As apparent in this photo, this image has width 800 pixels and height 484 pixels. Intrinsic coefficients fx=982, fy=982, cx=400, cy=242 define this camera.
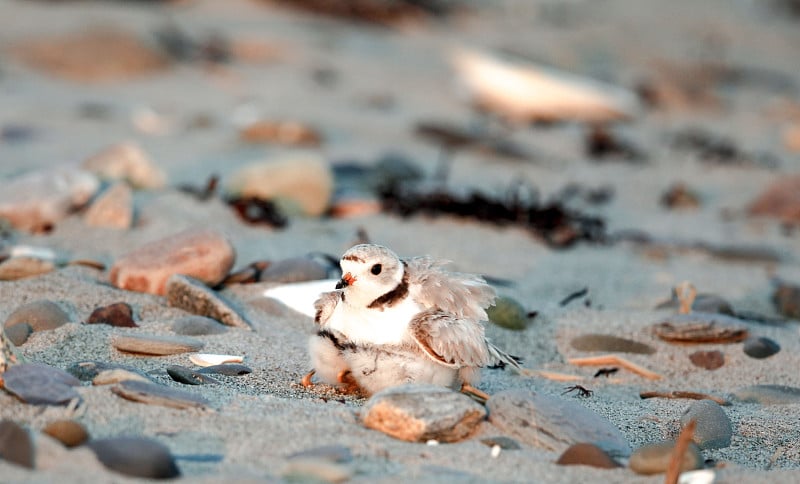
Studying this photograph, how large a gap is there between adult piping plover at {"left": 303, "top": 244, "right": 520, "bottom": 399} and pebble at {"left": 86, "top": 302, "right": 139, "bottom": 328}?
0.92m

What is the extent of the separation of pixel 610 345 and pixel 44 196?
9.50 feet

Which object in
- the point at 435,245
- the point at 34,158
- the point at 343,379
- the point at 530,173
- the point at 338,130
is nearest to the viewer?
the point at 343,379

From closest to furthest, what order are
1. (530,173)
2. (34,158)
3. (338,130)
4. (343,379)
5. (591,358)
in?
(343,379) → (591,358) → (34,158) → (530,173) → (338,130)

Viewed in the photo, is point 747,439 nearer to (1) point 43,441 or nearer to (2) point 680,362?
(2) point 680,362

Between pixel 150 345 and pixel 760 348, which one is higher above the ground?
pixel 760 348

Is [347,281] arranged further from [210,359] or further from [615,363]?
[615,363]

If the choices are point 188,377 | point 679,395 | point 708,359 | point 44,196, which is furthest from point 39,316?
point 708,359

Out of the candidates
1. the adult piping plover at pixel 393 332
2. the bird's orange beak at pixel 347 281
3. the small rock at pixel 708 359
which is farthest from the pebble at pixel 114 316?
the small rock at pixel 708 359

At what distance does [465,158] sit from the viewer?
25.2 ft

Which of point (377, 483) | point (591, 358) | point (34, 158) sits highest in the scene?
point (377, 483)

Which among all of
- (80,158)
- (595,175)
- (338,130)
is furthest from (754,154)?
(80,158)

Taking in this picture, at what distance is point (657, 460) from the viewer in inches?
102

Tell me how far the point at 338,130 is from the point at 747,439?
5426mm

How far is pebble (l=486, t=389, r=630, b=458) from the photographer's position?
2.75 m
